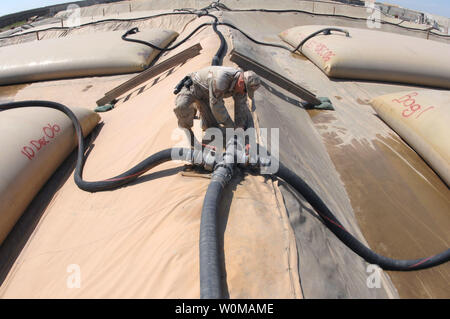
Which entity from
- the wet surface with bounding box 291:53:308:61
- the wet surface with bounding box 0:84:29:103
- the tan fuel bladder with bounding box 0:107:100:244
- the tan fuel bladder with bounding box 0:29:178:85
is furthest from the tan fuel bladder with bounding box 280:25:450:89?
the wet surface with bounding box 0:84:29:103

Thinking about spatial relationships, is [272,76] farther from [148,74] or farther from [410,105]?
[148,74]

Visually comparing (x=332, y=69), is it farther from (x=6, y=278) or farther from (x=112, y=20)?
(x=112, y=20)

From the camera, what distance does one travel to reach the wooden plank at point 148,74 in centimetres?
539

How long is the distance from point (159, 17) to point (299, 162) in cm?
977

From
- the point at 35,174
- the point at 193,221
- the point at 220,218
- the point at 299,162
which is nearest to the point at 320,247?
the point at 220,218

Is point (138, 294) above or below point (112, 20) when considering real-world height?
below

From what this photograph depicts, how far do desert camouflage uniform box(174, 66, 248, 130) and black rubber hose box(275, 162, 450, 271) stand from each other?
2.61 feet

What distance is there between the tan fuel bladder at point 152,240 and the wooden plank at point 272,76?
221 cm

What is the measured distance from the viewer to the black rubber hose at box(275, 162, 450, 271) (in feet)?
7.20

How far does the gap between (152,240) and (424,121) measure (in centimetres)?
394

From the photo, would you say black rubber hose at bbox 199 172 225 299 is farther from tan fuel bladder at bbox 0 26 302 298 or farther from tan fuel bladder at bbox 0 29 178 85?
tan fuel bladder at bbox 0 29 178 85

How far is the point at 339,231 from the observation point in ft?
7.31

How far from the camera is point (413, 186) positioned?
3.39 metres

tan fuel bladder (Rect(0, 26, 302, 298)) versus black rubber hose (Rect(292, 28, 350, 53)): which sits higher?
black rubber hose (Rect(292, 28, 350, 53))
